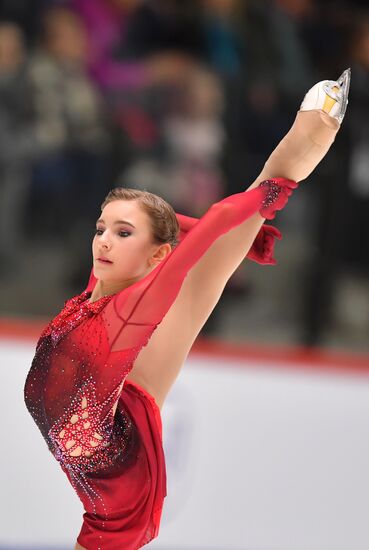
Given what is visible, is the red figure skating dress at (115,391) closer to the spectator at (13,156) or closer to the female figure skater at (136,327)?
the female figure skater at (136,327)

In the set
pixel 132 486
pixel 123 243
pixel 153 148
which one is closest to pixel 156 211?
pixel 123 243

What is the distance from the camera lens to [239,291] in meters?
4.64

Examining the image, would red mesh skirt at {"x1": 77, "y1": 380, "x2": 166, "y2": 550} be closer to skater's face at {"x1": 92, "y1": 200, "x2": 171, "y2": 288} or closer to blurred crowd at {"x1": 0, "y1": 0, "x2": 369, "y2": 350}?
skater's face at {"x1": 92, "y1": 200, "x2": 171, "y2": 288}

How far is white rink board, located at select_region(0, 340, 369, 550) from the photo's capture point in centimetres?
440

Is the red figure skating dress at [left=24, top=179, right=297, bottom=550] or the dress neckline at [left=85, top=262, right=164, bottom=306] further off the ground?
the dress neckline at [left=85, top=262, right=164, bottom=306]

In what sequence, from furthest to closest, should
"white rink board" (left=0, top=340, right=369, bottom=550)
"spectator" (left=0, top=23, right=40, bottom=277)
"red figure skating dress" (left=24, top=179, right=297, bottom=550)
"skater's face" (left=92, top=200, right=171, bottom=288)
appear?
"spectator" (left=0, top=23, right=40, bottom=277), "white rink board" (left=0, top=340, right=369, bottom=550), "skater's face" (left=92, top=200, right=171, bottom=288), "red figure skating dress" (left=24, top=179, right=297, bottom=550)

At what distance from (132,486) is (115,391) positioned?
0.97 ft

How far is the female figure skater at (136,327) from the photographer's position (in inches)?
101

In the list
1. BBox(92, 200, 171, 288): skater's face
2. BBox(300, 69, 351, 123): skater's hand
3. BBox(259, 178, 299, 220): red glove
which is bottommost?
BBox(92, 200, 171, 288): skater's face

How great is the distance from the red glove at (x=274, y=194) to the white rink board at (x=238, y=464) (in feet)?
6.54

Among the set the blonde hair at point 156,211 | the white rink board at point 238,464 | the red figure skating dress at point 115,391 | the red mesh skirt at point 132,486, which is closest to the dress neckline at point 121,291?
the red figure skating dress at point 115,391

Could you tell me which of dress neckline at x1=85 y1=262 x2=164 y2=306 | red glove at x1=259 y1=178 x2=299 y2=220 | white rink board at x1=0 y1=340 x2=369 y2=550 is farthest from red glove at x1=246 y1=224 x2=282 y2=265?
white rink board at x1=0 y1=340 x2=369 y2=550

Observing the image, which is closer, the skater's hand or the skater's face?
the skater's hand

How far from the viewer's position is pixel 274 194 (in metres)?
2.56
